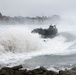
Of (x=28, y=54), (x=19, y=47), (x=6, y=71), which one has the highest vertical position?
(x=19, y=47)

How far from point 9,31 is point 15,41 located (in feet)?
7.42

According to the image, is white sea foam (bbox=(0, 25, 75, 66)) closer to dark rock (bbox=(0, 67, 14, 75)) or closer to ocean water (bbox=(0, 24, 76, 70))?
ocean water (bbox=(0, 24, 76, 70))

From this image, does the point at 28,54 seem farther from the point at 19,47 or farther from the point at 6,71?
the point at 6,71

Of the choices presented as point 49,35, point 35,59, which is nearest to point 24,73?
point 35,59

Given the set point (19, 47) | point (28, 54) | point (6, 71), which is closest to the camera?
point (6, 71)

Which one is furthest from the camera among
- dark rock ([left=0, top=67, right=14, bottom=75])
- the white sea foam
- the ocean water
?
the white sea foam

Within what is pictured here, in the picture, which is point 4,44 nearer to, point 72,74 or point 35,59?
point 35,59

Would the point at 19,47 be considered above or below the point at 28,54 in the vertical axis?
above

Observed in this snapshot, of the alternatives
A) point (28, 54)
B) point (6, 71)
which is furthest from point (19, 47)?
point (6, 71)

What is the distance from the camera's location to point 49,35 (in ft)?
113

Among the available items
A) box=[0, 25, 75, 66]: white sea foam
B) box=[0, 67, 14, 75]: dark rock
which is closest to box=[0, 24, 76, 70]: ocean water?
box=[0, 25, 75, 66]: white sea foam

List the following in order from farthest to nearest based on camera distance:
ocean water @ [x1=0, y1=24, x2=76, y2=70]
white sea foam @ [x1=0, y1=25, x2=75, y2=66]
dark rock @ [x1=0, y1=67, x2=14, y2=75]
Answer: white sea foam @ [x1=0, y1=25, x2=75, y2=66] → ocean water @ [x1=0, y1=24, x2=76, y2=70] → dark rock @ [x1=0, y1=67, x2=14, y2=75]

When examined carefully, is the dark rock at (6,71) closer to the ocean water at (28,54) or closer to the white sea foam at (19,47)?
the ocean water at (28,54)

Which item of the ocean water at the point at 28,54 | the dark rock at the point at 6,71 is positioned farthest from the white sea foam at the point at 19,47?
the dark rock at the point at 6,71
